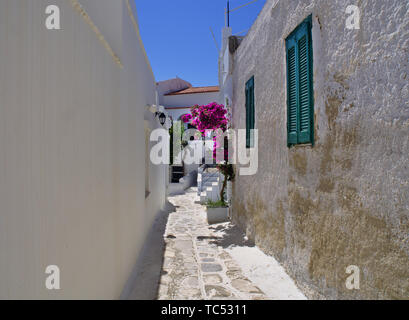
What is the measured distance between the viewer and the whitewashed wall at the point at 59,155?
133cm

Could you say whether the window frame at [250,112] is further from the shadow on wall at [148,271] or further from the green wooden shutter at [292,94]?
the shadow on wall at [148,271]

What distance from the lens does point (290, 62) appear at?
4207 millimetres

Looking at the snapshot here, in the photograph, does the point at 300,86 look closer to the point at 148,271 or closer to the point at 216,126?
the point at 148,271

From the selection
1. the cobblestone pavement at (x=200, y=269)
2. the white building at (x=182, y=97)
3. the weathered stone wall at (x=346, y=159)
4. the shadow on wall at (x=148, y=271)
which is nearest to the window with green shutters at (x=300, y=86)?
the weathered stone wall at (x=346, y=159)

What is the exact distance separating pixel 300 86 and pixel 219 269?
10.4 feet

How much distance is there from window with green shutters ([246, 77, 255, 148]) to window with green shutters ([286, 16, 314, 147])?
1.99m

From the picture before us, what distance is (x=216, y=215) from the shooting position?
28.7ft

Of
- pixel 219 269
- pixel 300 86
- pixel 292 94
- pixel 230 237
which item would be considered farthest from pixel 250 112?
pixel 219 269

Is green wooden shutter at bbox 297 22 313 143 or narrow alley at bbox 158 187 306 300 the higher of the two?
green wooden shutter at bbox 297 22 313 143

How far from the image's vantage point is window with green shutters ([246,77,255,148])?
6.23 m

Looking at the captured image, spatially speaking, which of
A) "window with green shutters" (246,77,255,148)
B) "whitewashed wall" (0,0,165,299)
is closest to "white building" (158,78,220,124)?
"window with green shutters" (246,77,255,148)

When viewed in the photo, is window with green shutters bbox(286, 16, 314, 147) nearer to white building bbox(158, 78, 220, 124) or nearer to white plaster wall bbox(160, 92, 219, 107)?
white building bbox(158, 78, 220, 124)

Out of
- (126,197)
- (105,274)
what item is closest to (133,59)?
(126,197)

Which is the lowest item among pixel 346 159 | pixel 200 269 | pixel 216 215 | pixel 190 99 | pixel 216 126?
pixel 200 269
